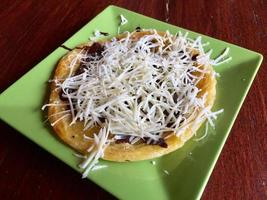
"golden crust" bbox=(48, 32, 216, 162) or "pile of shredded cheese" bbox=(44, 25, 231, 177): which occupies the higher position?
"pile of shredded cheese" bbox=(44, 25, 231, 177)

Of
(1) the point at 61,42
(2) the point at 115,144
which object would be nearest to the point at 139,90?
(2) the point at 115,144

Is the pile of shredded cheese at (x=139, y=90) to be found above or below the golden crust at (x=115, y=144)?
above

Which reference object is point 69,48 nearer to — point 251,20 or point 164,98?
point 164,98

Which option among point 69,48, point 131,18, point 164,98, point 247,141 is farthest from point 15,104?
point 247,141

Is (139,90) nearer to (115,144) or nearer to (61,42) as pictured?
(115,144)
